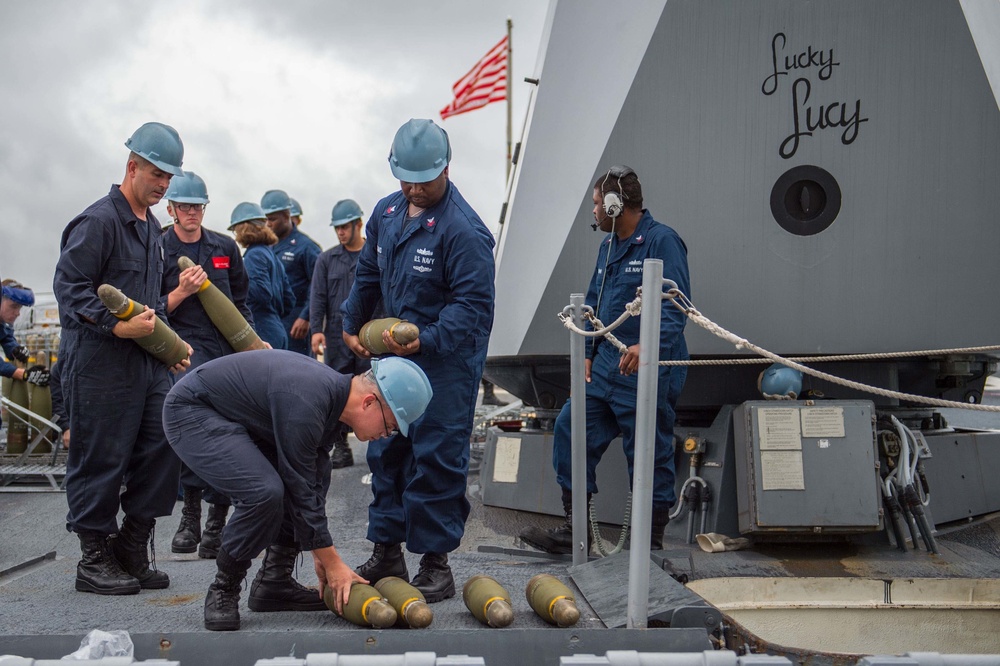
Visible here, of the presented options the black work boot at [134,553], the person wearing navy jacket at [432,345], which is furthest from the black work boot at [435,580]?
the black work boot at [134,553]

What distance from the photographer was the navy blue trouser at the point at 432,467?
3.59m

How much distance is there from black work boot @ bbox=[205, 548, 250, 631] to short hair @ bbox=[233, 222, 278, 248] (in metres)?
3.59

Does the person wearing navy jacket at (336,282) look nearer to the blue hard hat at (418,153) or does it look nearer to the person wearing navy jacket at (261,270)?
the person wearing navy jacket at (261,270)

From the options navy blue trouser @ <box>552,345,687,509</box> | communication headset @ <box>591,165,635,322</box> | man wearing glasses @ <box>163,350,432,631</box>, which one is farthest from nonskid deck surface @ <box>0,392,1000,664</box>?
communication headset @ <box>591,165,635,322</box>

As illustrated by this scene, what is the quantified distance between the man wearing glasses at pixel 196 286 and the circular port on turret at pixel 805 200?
112 inches

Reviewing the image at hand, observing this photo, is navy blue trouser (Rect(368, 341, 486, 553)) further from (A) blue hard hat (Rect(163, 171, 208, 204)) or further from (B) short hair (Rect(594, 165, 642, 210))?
(A) blue hard hat (Rect(163, 171, 208, 204))

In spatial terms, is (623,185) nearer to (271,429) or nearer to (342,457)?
(271,429)

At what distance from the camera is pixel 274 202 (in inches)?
323

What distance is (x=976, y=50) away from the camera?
4.83 m

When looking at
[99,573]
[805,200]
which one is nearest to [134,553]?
[99,573]

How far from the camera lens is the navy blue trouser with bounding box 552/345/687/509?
176 inches

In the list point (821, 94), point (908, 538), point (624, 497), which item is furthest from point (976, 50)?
point (624, 497)

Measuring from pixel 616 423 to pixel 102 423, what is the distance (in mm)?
2318

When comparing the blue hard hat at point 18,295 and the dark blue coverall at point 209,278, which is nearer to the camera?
the dark blue coverall at point 209,278
